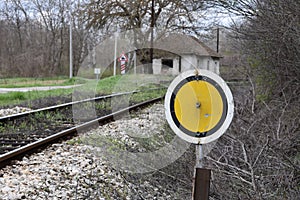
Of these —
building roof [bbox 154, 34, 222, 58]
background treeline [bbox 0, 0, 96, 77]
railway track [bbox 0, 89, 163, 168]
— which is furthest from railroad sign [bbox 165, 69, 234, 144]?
background treeline [bbox 0, 0, 96, 77]

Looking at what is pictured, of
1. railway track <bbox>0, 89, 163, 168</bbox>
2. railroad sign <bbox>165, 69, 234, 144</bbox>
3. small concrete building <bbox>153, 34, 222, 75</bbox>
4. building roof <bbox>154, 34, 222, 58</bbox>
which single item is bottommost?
railway track <bbox>0, 89, 163, 168</bbox>

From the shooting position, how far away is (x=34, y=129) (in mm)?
6535

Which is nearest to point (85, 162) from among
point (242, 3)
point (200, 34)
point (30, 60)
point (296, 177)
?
point (296, 177)

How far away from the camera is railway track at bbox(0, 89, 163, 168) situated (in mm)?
4846

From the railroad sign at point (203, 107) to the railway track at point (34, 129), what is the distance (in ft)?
9.73

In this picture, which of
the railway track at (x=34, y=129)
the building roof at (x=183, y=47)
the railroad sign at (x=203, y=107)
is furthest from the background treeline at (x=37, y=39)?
the railroad sign at (x=203, y=107)

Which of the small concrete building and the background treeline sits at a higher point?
the background treeline

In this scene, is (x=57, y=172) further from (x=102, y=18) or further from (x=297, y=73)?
(x=102, y=18)

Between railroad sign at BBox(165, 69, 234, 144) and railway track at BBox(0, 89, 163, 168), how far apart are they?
297cm

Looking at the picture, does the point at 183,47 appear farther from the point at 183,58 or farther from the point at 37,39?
the point at 37,39

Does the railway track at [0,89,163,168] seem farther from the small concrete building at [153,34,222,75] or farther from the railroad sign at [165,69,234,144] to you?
the railroad sign at [165,69,234,144]

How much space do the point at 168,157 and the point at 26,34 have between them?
105 feet

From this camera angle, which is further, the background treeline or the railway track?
the background treeline

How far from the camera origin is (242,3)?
8.00 m
